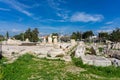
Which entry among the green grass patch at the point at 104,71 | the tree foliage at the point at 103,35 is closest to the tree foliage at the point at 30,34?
the tree foliage at the point at 103,35

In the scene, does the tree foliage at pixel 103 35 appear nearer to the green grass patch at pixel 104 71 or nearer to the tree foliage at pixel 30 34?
the tree foliage at pixel 30 34

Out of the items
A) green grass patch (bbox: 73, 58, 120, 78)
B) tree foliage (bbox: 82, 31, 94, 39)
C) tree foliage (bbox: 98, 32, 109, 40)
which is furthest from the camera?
tree foliage (bbox: 82, 31, 94, 39)

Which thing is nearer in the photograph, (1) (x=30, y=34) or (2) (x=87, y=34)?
(1) (x=30, y=34)

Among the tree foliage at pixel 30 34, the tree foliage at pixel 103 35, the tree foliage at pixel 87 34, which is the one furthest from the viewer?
the tree foliage at pixel 87 34

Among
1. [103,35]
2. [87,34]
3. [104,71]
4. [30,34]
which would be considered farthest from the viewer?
[87,34]

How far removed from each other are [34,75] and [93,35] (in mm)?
91373

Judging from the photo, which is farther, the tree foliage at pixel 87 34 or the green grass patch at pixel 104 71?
the tree foliage at pixel 87 34

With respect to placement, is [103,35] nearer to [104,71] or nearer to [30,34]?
[30,34]

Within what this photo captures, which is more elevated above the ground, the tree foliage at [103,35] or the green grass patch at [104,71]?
the tree foliage at [103,35]

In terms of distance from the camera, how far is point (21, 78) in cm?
718

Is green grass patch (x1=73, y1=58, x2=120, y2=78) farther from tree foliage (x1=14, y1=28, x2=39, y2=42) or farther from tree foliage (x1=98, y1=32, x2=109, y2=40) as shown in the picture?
tree foliage (x1=98, y1=32, x2=109, y2=40)

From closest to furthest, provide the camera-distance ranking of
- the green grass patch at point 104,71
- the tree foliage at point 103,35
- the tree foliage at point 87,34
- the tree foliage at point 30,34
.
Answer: the green grass patch at point 104,71
the tree foliage at point 30,34
the tree foliage at point 103,35
the tree foliage at point 87,34

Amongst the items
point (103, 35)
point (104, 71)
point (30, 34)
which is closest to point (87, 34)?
point (103, 35)

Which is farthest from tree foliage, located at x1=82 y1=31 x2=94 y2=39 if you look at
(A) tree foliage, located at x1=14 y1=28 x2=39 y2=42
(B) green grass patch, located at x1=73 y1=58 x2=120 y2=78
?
(B) green grass patch, located at x1=73 y1=58 x2=120 y2=78
